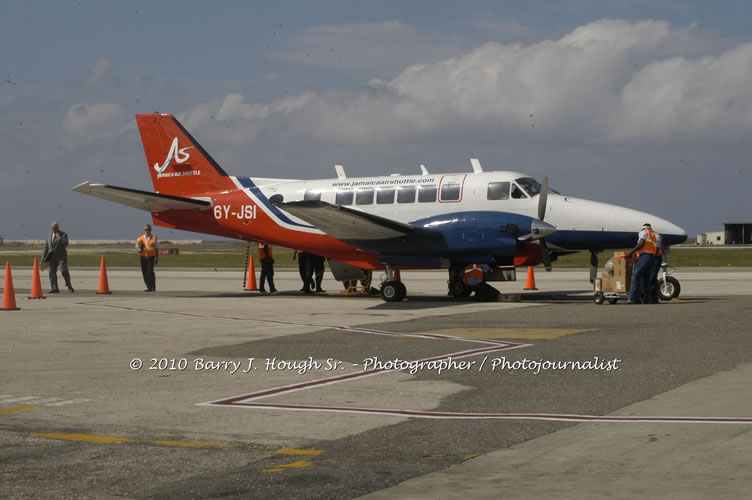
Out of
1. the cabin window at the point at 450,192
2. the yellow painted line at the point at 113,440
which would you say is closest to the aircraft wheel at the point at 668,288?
the cabin window at the point at 450,192

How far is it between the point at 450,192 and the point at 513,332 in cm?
886

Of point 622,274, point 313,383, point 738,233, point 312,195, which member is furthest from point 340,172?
point 738,233

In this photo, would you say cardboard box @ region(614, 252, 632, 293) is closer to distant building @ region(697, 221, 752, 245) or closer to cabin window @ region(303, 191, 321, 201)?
cabin window @ region(303, 191, 321, 201)

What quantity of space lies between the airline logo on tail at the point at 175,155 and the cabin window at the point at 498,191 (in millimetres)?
9932

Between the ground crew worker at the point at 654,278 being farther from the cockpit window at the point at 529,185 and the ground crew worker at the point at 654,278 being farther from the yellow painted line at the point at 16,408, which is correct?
the yellow painted line at the point at 16,408

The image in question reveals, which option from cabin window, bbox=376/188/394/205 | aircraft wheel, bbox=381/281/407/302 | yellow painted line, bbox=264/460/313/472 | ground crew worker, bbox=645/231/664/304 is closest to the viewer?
yellow painted line, bbox=264/460/313/472

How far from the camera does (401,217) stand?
2294cm

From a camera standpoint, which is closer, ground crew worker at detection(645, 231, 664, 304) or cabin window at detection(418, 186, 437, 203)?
ground crew worker at detection(645, 231, 664, 304)

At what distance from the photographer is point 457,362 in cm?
1067

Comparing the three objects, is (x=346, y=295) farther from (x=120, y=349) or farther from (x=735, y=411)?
(x=735, y=411)

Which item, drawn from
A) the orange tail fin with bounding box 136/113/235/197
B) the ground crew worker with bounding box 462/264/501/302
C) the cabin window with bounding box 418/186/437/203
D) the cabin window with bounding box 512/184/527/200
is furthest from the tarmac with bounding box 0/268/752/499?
the orange tail fin with bounding box 136/113/235/197

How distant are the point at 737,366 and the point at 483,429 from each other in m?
4.50

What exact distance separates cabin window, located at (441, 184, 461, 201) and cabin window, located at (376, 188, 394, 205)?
1.51 metres

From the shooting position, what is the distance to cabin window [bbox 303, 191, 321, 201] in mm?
24422
